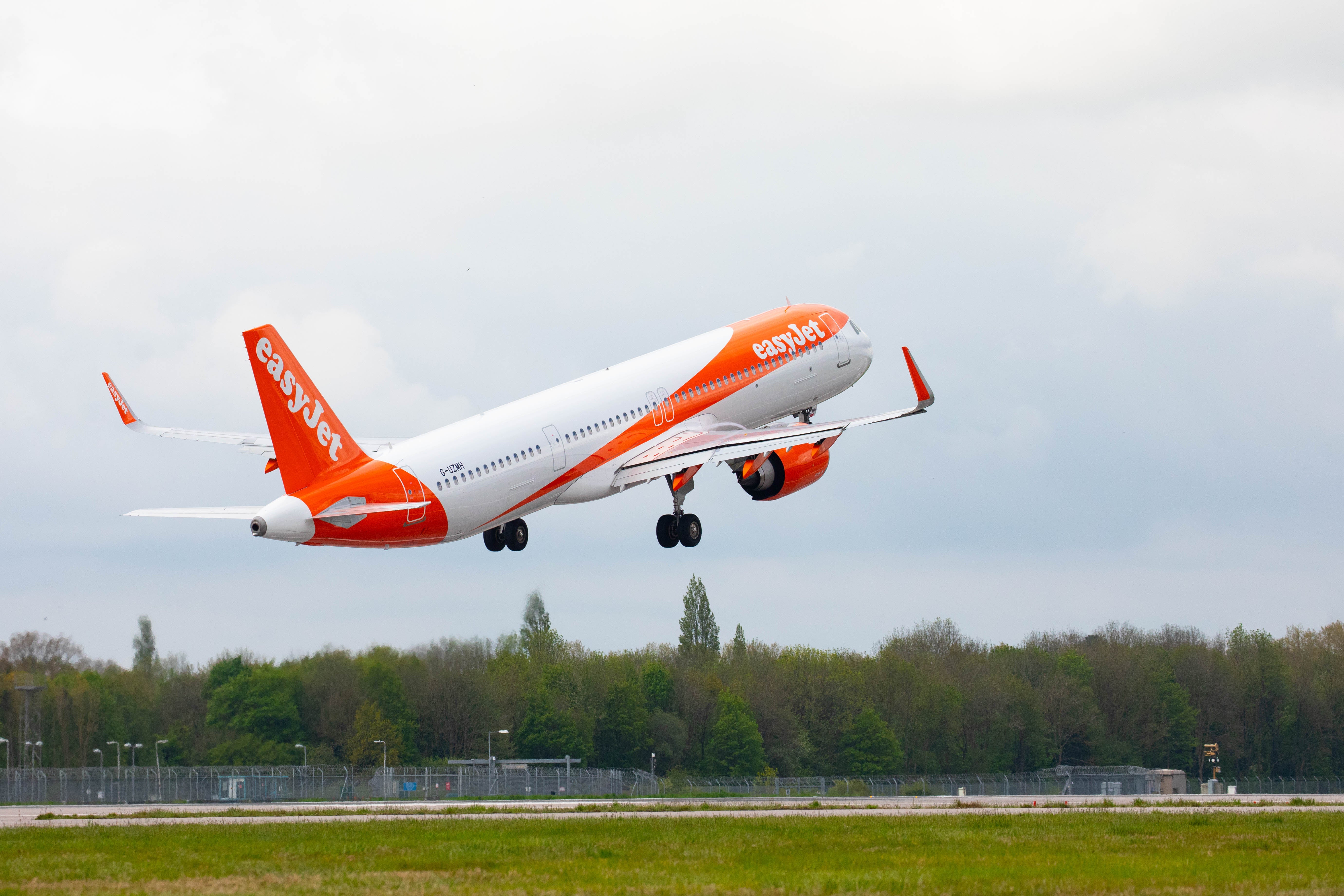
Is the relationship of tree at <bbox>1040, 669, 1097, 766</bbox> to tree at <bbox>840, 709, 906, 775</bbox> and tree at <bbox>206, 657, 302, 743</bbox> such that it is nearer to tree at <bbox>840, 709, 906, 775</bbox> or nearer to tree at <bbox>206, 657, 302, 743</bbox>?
tree at <bbox>840, 709, 906, 775</bbox>

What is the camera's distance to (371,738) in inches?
3777

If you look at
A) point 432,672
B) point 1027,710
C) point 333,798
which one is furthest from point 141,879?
point 1027,710

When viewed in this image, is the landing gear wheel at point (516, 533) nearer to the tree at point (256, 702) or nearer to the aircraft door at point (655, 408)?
the aircraft door at point (655, 408)

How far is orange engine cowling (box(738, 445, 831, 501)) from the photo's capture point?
184 feet

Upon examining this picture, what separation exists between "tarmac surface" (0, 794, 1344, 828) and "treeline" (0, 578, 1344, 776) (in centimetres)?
1940

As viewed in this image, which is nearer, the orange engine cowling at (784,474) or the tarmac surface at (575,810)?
the tarmac surface at (575,810)

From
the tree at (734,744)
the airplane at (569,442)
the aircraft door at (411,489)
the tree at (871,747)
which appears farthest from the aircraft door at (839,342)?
the tree at (871,747)

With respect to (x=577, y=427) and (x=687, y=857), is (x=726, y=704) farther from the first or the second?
(x=687, y=857)

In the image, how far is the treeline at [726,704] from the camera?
97.4m

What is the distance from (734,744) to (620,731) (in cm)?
958

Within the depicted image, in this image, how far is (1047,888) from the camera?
28.9 meters

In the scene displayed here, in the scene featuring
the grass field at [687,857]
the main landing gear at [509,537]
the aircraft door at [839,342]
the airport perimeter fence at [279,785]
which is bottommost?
the airport perimeter fence at [279,785]

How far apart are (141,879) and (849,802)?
1736 inches

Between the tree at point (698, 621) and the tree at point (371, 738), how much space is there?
64078 mm
